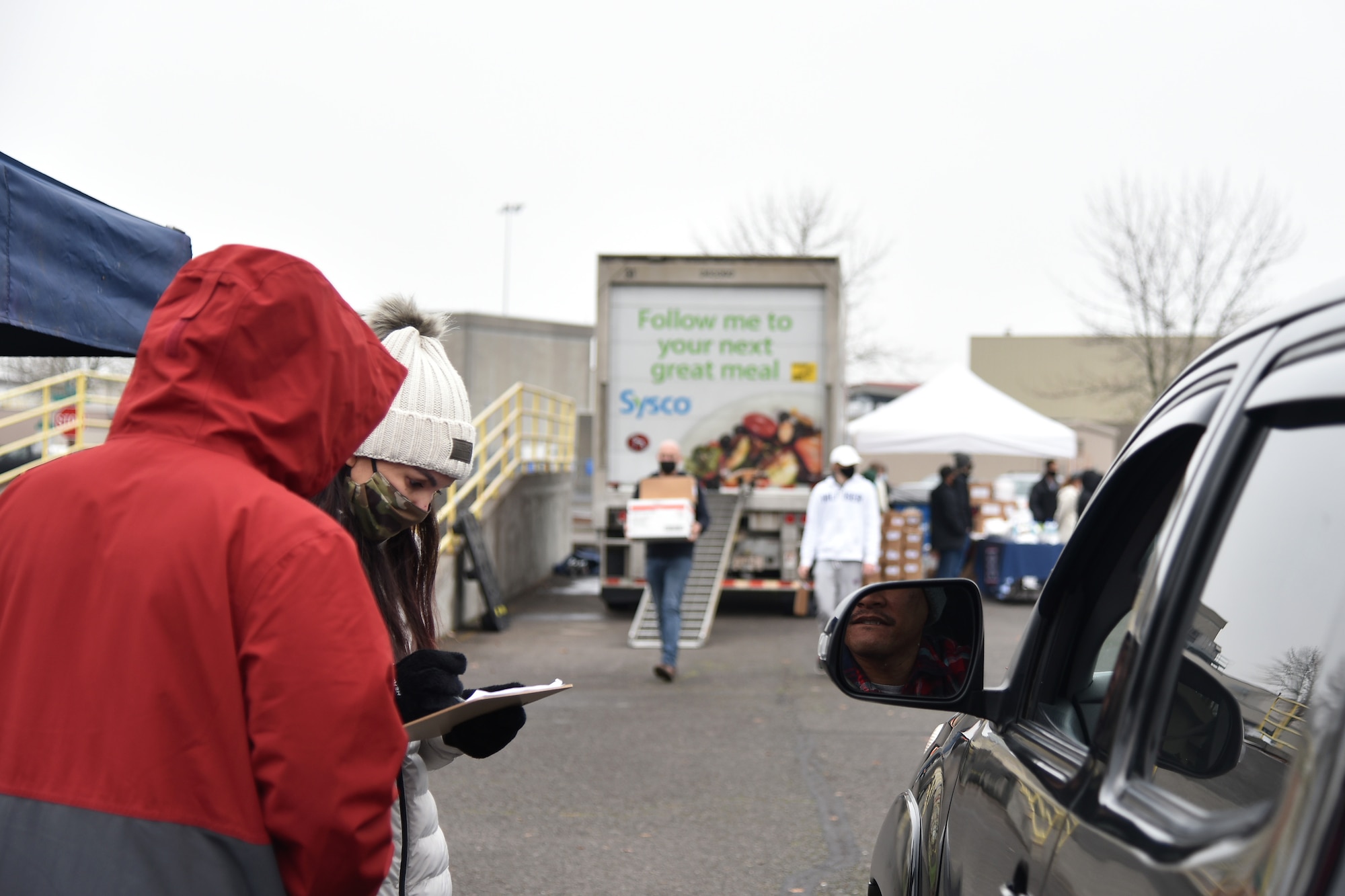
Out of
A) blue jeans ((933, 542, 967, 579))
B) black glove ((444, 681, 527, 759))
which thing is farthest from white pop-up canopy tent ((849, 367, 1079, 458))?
black glove ((444, 681, 527, 759))

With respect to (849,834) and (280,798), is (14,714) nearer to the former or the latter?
(280,798)

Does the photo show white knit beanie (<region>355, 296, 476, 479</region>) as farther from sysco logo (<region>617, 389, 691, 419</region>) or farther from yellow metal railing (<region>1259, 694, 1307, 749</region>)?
sysco logo (<region>617, 389, 691, 419</region>)

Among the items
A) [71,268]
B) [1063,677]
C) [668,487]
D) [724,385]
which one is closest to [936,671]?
[1063,677]

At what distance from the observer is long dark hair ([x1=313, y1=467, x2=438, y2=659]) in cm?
260

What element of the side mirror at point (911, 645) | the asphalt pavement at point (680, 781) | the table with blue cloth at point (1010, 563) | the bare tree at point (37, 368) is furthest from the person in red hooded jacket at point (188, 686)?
the bare tree at point (37, 368)

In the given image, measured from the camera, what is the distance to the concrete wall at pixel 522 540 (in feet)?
41.6

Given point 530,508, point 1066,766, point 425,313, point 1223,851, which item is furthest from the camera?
point 530,508

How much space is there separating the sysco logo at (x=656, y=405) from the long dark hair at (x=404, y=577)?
10805mm

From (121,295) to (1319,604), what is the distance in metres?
4.34

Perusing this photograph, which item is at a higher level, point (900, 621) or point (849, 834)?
point (900, 621)

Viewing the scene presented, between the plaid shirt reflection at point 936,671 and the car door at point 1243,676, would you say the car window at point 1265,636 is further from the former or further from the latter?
the plaid shirt reflection at point 936,671

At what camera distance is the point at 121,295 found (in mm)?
4508

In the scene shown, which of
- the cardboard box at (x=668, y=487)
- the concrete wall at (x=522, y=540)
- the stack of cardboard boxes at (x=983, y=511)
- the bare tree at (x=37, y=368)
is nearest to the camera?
the cardboard box at (x=668, y=487)

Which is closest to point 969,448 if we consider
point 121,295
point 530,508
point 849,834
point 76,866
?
point 530,508
